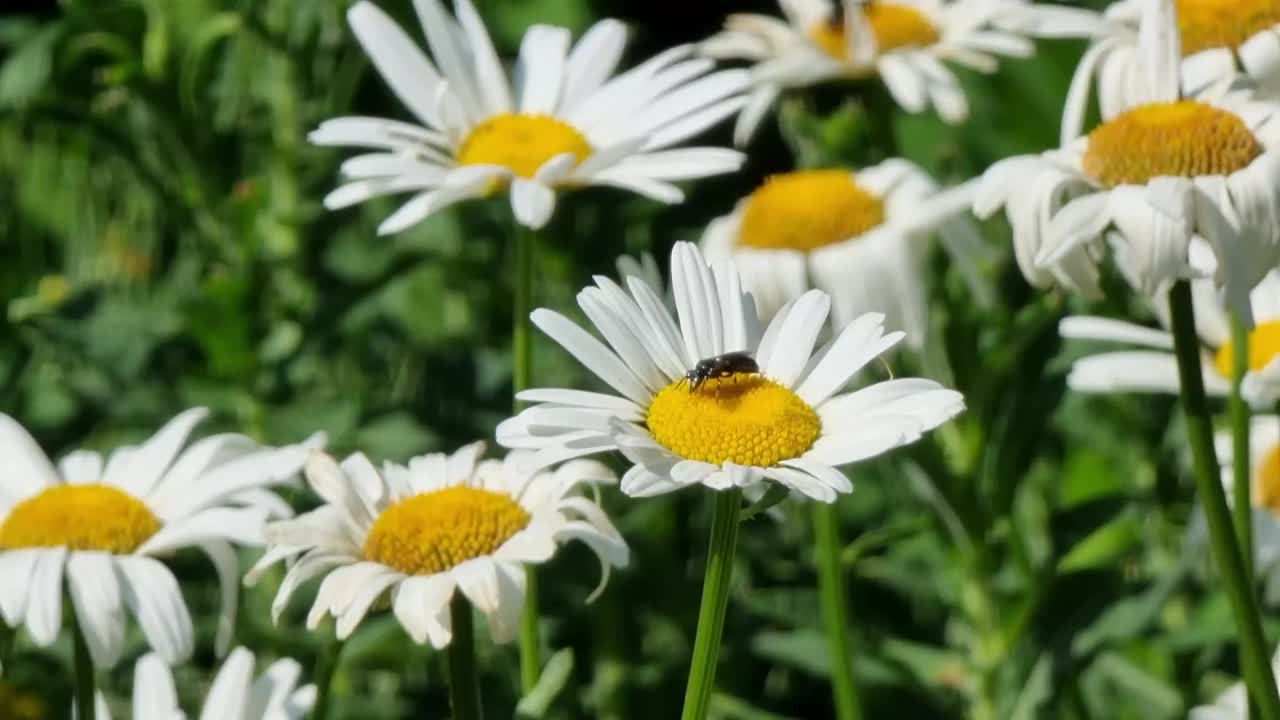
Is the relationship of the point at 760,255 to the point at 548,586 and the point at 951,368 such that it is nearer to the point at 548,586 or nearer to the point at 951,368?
the point at 951,368

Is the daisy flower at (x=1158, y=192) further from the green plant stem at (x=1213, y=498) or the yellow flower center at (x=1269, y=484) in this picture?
the yellow flower center at (x=1269, y=484)

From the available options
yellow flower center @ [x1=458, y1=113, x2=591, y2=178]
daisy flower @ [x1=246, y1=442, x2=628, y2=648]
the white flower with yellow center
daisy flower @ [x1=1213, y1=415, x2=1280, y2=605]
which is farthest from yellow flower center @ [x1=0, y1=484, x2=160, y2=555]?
daisy flower @ [x1=1213, y1=415, x2=1280, y2=605]

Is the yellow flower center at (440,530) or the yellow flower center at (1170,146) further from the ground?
the yellow flower center at (1170,146)

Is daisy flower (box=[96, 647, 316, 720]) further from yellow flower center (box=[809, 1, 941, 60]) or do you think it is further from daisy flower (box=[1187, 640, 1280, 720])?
yellow flower center (box=[809, 1, 941, 60])

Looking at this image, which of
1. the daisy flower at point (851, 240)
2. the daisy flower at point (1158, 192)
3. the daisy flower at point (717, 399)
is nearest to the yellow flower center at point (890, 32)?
the daisy flower at point (851, 240)

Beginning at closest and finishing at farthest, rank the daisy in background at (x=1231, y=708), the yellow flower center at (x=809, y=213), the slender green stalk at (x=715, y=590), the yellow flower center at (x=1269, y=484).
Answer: the slender green stalk at (x=715, y=590) < the daisy in background at (x=1231, y=708) < the yellow flower center at (x=1269, y=484) < the yellow flower center at (x=809, y=213)

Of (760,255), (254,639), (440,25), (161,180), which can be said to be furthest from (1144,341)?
(161,180)
